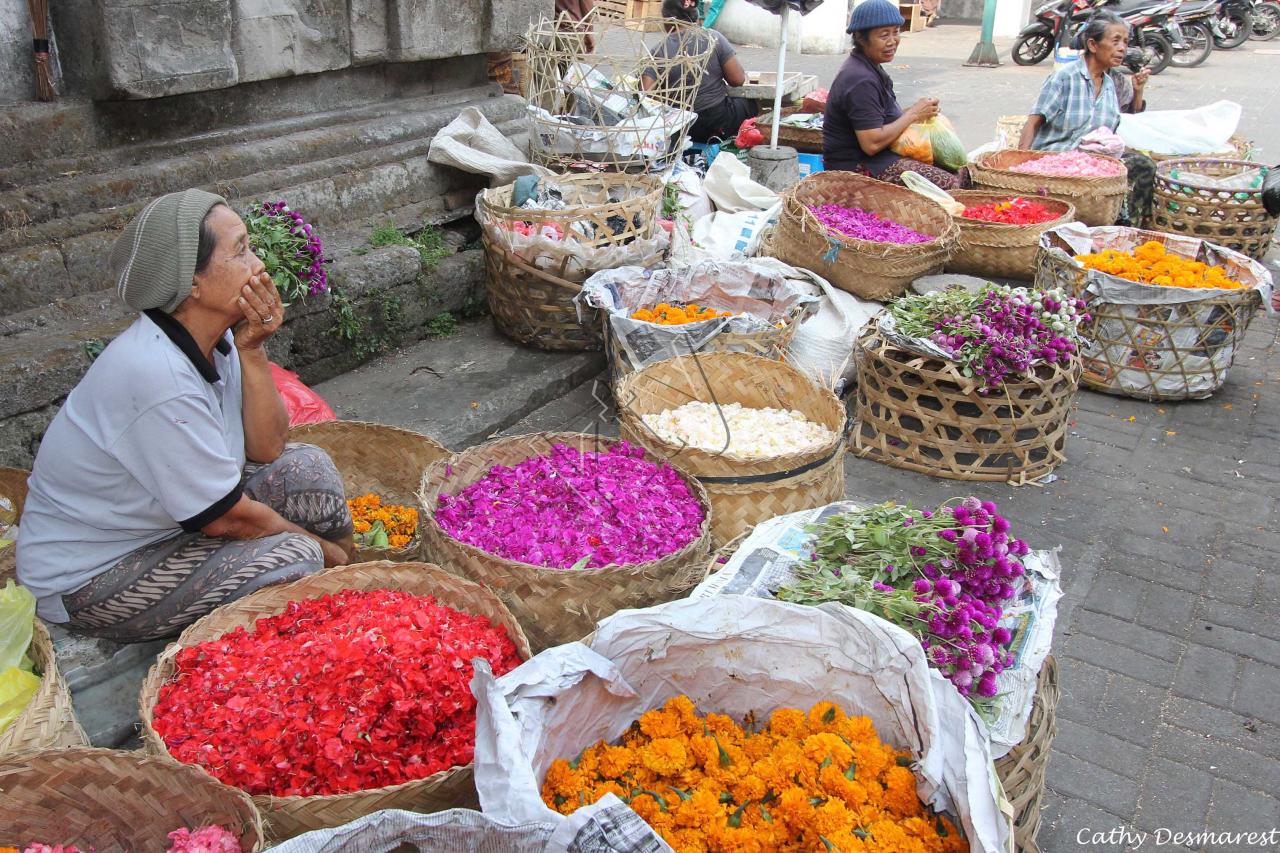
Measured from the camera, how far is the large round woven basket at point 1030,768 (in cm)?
199

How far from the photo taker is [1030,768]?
2039 mm

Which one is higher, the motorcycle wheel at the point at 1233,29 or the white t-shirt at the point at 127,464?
the motorcycle wheel at the point at 1233,29

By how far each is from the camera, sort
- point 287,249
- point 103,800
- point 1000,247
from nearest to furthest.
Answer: point 103,800 < point 287,249 < point 1000,247

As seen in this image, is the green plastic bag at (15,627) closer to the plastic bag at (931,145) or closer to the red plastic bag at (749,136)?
the plastic bag at (931,145)

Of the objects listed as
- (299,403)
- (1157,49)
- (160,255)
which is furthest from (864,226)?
(1157,49)

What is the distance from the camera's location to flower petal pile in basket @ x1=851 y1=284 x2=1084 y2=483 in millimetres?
3941

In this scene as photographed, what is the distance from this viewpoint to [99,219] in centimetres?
378

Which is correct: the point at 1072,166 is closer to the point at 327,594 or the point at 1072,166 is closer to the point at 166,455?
the point at 327,594

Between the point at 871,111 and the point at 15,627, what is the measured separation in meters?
5.26

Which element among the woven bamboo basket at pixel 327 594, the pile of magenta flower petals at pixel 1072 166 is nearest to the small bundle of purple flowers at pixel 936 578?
the woven bamboo basket at pixel 327 594

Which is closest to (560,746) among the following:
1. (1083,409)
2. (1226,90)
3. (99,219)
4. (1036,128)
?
(99,219)

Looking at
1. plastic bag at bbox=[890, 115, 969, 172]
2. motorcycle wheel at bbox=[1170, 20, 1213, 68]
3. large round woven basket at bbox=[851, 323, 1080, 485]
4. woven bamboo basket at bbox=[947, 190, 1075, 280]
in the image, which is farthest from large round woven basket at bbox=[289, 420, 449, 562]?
motorcycle wheel at bbox=[1170, 20, 1213, 68]

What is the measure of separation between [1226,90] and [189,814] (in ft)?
48.9

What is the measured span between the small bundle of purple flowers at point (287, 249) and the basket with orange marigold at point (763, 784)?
2.54 metres
